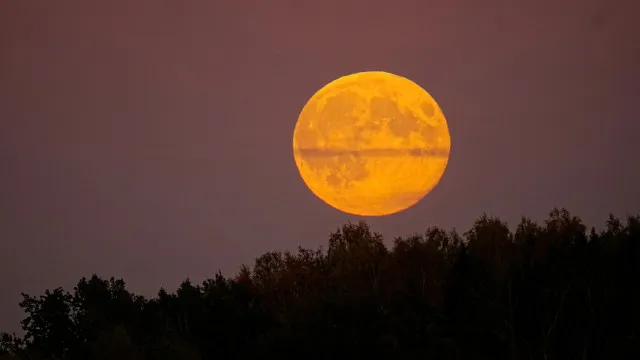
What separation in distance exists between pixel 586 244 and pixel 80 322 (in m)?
33.1

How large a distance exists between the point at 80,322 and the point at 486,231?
29.3 meters

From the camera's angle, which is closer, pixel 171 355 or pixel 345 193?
pixel 171 355

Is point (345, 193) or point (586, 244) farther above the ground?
point (345, 193)

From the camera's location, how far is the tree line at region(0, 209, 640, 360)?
77562 millimetres

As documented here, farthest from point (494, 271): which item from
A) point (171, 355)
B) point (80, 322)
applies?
point (80, 322)

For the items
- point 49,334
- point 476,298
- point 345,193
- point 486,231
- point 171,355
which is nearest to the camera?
point 171,355

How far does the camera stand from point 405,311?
8194cm

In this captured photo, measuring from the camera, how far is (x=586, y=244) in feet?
283

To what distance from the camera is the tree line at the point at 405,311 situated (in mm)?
77562

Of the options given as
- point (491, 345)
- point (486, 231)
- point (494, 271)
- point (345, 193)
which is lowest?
point (491, 345)

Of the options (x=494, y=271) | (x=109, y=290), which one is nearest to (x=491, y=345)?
(x=494, y=271)

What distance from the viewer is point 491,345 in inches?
3118

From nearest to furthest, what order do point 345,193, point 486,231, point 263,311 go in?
point 263,311, point 486,231, point 345,193

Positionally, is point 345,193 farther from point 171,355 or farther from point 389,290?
point 171,355
